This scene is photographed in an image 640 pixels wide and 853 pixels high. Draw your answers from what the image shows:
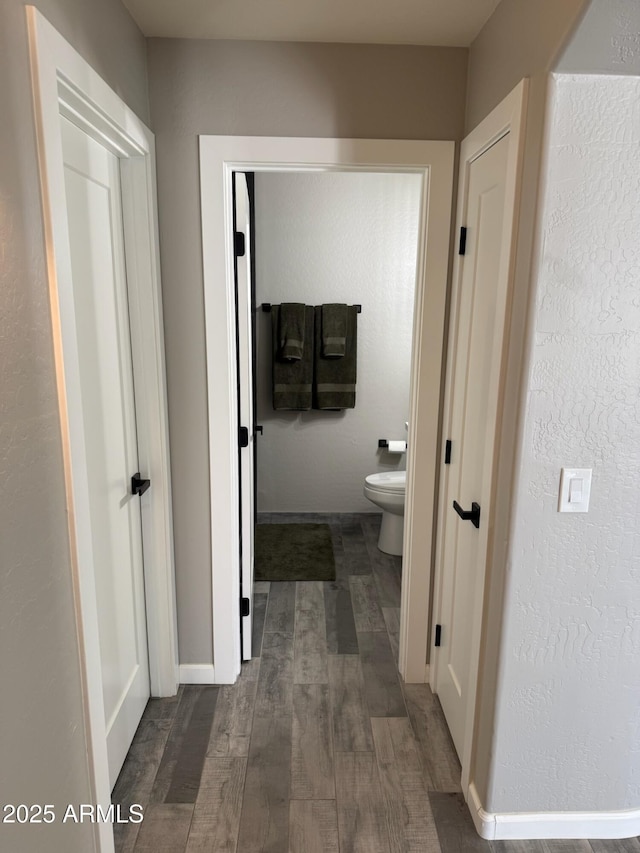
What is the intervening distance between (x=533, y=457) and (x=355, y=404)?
8.49 feet

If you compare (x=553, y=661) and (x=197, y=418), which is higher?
(x=197, y=418)

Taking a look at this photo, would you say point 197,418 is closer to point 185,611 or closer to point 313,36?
point 185,611

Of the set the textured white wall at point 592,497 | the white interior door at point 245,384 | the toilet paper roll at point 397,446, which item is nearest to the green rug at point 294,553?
the toilet paper roll at point 397,446

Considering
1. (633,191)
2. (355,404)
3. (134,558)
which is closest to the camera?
(633,191)

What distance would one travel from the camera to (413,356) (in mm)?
2160

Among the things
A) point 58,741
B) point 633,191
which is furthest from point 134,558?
point 633,191

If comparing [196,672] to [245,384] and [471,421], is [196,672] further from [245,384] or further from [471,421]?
[471,421]

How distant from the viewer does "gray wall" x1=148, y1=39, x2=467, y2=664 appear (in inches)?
73.6

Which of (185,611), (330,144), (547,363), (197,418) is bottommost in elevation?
(185,611)

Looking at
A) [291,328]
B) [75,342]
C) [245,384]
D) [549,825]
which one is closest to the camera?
[75,342]

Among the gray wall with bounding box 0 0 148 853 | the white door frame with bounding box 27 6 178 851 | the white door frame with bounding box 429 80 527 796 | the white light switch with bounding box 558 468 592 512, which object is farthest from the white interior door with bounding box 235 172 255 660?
the white light switch with bounding box 558 468 592 512

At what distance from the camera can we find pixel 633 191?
130 centimetres

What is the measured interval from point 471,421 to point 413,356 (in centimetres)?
42

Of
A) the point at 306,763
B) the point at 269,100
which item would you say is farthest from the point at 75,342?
the point at 306,763
